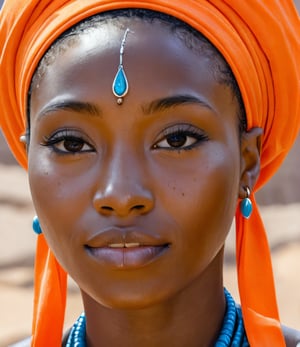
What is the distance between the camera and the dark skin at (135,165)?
2539mm

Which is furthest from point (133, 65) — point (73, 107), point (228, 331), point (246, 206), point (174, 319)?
point (228, 331)

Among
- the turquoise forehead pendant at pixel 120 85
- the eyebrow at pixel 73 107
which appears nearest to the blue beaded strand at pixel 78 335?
the eyebrow at pixel 73 107

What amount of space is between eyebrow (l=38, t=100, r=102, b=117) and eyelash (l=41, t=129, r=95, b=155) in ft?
0.20

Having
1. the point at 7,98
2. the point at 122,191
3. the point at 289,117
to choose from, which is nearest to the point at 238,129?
the point at 289,117

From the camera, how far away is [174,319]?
113 inches

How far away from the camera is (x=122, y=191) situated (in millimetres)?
2490

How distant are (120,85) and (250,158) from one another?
0.52 metres

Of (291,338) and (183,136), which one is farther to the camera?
(291,338)

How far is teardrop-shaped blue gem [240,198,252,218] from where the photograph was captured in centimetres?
293

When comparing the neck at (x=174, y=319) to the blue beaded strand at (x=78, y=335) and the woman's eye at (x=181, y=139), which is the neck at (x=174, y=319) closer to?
the blue beaded strand at (x=78, y=335)

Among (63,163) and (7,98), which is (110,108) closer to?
(63,163)

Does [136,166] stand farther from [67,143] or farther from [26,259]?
[26,259]

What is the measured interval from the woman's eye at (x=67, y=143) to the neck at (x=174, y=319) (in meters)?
0.50

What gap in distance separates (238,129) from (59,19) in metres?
0.59
